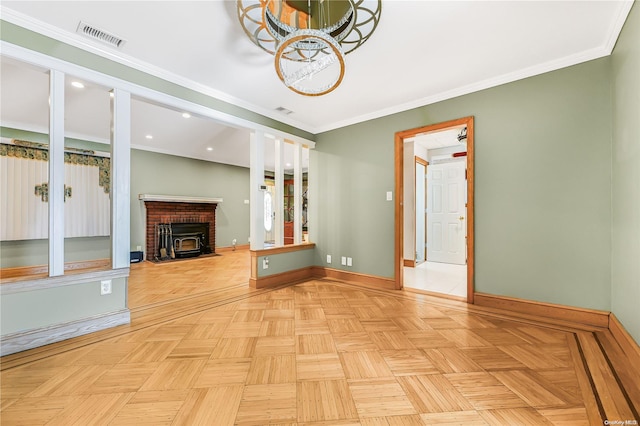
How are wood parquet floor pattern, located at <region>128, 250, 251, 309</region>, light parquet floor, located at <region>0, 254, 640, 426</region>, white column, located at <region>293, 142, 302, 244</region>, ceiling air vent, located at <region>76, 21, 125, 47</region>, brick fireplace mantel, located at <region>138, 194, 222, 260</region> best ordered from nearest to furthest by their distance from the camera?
light parquet floor, located at <region>0, 254, 640, 426</region> < ceiling air vent, located at <region>76, 21, 125, 47</region> < wood parquet floor pattern, located at <region>128, 250, 251, 309</region> < white column, located at <region>293, 142, 302, 244</region> < brick fireplace mantel, located at <region>138, 194, 222, 260</region>

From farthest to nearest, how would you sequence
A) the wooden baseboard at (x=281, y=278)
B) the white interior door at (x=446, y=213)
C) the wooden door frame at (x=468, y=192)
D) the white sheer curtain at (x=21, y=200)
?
the white interior door at (x=446, y=213) < the white sheer curtain at (x=21, y=200) < the wooden baseboard at (x=281, y=278) < the wooden door frame at (x=468, y=192)

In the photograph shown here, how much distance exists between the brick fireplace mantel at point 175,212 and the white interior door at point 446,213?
5.23 m

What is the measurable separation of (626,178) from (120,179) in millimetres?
4086

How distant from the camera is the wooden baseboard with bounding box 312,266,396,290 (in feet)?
11.4

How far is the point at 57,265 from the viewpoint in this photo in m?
2.03

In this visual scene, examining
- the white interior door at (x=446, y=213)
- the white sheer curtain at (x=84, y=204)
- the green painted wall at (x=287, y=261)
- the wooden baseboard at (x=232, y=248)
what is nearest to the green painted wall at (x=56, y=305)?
the green painted wall at (x=287, y=261)

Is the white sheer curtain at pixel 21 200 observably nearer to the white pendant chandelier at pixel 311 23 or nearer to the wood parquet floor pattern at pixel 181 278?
the wood parquet floor pattern at pixel 181 278

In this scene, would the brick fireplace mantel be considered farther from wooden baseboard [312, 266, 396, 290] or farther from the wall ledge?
wooden baseboard [312, 266, 396, 290]

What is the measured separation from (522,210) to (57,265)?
13.8ft

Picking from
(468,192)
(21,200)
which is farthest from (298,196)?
(21,200)

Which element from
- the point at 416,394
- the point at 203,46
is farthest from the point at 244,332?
the point at 203,46

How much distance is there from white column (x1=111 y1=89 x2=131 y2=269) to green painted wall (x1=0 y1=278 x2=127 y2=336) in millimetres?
262

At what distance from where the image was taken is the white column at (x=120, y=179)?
2285mm

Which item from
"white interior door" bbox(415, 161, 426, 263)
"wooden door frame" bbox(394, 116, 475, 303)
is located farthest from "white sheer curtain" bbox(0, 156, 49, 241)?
"white interior door" bbox(415, 161, 426, 263)
